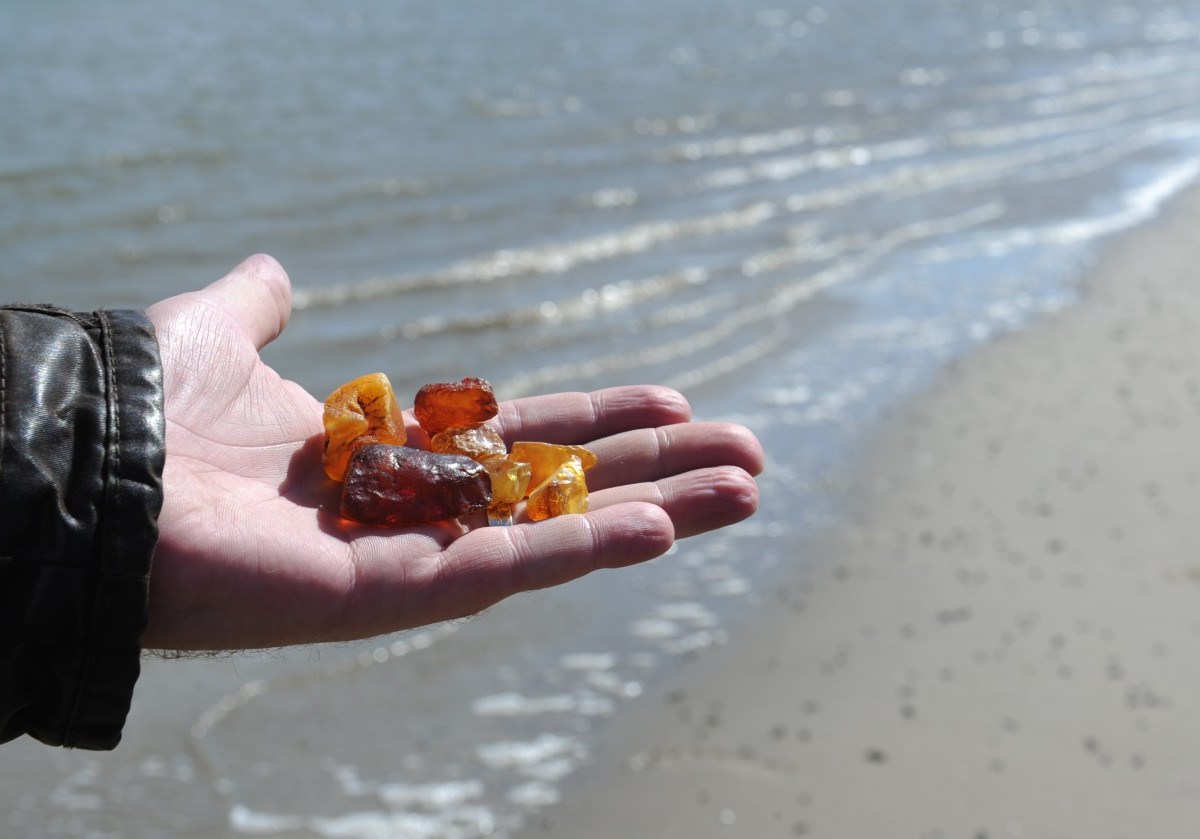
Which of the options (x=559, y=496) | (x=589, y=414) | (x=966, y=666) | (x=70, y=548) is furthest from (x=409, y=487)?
(x=966, y=666)

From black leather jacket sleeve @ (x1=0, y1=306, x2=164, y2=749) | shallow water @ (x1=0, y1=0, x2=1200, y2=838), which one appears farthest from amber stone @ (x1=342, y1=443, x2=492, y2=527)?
shallow water @ (x1=0, y1=0, x2=1200, y2=838)

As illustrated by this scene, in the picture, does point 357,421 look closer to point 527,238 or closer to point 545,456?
point 545,456

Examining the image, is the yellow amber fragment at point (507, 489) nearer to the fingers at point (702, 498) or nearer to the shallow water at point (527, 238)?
the fingers at point (702, 498)

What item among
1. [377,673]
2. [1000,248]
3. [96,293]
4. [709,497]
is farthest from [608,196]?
[709,497]

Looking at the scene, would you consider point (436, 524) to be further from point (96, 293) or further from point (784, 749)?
point (96, 293)

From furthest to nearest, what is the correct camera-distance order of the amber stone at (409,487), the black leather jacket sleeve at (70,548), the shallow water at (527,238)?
the shallow water at (527,238) < the amber stone at (409,487) < the black leather jacket sleeve at (70,548)

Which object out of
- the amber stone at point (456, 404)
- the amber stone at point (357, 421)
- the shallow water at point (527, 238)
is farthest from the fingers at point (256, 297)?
the shallow water at point (527, 238)
